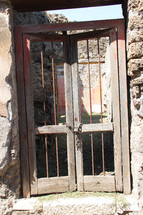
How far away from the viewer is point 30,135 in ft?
8.75

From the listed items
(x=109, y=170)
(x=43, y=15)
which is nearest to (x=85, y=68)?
(x=43, y=15)

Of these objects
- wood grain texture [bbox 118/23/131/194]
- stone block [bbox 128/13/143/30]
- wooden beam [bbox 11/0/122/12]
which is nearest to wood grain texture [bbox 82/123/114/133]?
wood grain texture [bbox 118/23/131/194]

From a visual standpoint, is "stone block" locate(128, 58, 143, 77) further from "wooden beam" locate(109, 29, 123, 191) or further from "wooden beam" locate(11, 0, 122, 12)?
"wooden beam" locate(11, 0, 122, 12)

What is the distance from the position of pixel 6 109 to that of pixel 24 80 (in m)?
0.46

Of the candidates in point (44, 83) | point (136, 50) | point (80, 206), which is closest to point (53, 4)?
point (136, 50)

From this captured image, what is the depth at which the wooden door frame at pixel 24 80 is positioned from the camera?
2.54 metres

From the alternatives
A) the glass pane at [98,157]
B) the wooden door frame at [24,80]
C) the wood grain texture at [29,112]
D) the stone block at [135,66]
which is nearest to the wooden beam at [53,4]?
the wooden door frame at [24,80]

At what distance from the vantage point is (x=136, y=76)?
2.40m

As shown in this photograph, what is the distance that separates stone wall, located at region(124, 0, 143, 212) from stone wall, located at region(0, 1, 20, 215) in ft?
4.67

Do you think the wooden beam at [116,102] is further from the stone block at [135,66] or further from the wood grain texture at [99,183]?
the stone block at [135,66]

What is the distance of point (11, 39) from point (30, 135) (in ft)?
4.02

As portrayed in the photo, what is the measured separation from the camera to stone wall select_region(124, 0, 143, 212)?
7.53 ft

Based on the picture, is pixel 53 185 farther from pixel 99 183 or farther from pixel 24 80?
pixel 24 80

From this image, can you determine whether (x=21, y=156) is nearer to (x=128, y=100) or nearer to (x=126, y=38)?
(x=128, y=100)
